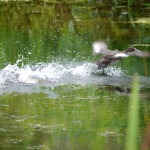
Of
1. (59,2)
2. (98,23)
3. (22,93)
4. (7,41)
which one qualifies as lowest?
(22,93)

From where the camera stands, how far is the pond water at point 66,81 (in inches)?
126

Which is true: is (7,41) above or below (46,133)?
above

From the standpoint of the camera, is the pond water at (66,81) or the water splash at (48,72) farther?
the water splash at (48,72)

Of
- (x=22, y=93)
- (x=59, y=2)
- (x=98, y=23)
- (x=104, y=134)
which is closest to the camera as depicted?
(x=104, y=134)

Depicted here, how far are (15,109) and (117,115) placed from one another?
1011 mm

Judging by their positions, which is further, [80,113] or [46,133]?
[80,113]

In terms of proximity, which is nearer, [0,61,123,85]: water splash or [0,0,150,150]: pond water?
[0,0,150,150]: pond water

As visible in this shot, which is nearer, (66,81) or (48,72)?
(66,81)

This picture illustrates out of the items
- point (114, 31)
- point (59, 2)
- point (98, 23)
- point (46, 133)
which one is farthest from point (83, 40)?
point (59, 2)

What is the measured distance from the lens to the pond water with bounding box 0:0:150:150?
3.19 m

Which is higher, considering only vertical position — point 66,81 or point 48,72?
point 48,72

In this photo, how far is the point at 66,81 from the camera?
5.31m

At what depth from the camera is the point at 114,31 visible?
8.83 m

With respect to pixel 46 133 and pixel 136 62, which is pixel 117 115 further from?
pixel 136 62
